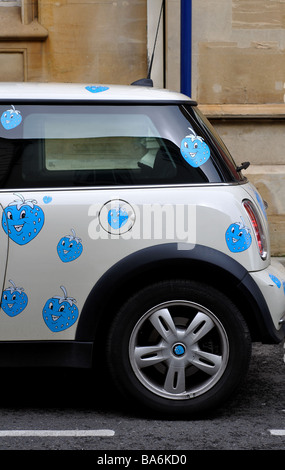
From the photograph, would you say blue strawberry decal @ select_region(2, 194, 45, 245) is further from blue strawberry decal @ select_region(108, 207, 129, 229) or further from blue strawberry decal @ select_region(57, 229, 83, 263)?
blue strawberry decal @ select_region(108, 207, 129, 229)

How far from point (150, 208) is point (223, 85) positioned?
5.85 meters

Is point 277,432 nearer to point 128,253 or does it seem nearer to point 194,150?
point 128,253

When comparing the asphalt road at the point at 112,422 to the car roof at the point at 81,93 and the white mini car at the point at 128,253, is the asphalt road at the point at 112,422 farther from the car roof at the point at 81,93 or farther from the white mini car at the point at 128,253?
the car roof at the point at 81,93

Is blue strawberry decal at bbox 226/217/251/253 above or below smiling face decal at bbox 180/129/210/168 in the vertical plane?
below

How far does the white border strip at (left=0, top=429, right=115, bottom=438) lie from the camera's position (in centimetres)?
428

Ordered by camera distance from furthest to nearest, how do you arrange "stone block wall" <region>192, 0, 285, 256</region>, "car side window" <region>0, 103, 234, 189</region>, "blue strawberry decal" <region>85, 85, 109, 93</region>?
1. "stone block wall" <region>192, 0, 285, 256</region>
2. "blue strawberry decal" <region>85, 85, 109, 93</region>
3. "car side window" <region>0, 103, 234, 189</region>

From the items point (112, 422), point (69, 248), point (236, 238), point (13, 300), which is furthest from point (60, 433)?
point (236, 238)

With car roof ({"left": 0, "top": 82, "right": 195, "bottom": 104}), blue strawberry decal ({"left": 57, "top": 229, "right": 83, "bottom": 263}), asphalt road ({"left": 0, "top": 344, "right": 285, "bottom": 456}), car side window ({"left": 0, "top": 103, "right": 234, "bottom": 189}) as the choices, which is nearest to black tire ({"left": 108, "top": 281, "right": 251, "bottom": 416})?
asphalt road ({"left": 0, "top": 344, "right": 285, "bottom": 456})

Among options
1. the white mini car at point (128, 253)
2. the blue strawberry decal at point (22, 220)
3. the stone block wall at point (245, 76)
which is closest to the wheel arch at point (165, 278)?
the white mini car at point (128, 253)

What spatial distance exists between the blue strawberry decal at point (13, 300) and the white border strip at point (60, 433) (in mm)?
579

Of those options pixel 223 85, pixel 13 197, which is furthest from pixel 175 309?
pixel 223 85

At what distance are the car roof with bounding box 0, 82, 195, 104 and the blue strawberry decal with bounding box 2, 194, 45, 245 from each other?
57cm

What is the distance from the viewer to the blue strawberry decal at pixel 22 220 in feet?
14.4
